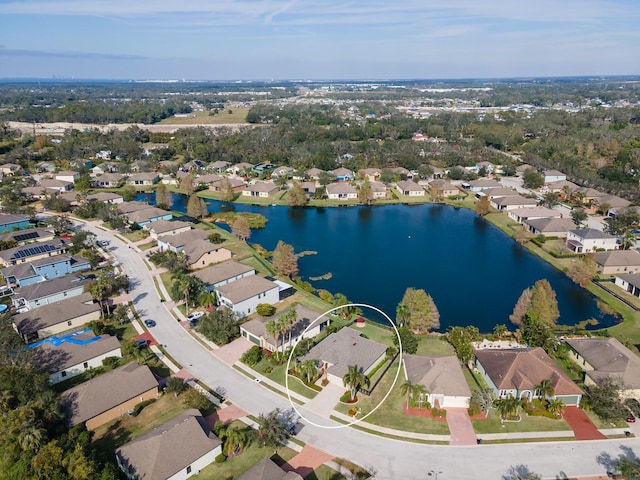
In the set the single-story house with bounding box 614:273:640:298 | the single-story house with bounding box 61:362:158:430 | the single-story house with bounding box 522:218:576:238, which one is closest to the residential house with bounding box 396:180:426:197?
the single-story house with bounding box 522:218:576:238

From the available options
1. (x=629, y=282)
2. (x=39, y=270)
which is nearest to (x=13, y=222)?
(x=39, y=270)

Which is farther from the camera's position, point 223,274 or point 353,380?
point 223,274

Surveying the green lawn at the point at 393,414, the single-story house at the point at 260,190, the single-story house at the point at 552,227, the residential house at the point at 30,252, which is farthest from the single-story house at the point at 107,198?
the single-story house at the point at 552,227

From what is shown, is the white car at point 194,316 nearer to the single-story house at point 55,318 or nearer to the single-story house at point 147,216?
the single-story house at point 55,318

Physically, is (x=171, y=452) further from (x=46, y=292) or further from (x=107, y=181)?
(x=107, y=181)

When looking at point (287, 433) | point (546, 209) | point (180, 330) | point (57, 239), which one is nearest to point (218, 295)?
point (180, 330)

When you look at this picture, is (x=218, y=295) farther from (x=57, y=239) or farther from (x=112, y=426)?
(x=57, y=239)
